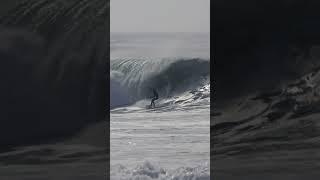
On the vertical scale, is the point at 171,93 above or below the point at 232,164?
above

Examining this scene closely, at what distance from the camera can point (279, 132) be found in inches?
321

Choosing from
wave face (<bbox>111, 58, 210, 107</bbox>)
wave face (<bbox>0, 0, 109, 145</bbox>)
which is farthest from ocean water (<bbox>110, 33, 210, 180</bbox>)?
wave face (<bbox>0, 0, 109, 145</bbox>)

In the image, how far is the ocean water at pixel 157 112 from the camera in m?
8.02

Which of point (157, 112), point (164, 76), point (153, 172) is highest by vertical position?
point (164, 76)

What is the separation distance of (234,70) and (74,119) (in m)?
1.75

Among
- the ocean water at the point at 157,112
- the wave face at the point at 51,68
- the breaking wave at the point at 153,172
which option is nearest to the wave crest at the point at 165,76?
the ocean water at the point at 157,112

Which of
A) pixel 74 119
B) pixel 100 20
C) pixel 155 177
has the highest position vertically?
pixel 100 20

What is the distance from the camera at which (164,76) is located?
809 centimetres

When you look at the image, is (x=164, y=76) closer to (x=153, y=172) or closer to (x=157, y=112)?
(x=157, y=112)

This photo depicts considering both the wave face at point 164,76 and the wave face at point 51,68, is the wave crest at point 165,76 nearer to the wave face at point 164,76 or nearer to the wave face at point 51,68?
the wave face at point 164,76

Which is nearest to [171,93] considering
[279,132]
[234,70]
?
[234,70]

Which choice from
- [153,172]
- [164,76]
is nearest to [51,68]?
[164,76]

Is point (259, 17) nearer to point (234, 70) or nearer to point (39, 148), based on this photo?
point (234, 70)

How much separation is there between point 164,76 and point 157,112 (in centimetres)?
39
